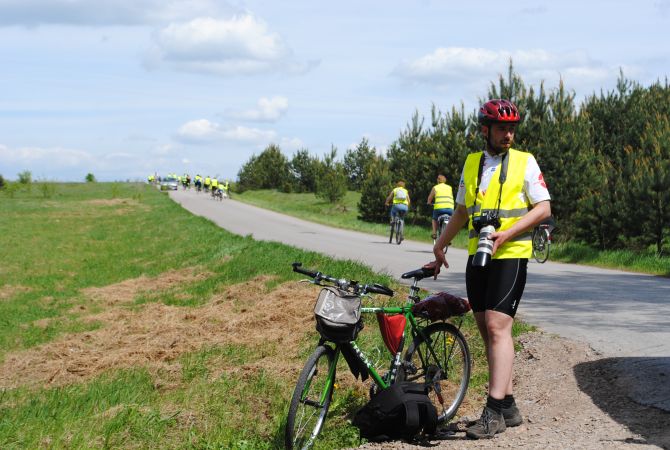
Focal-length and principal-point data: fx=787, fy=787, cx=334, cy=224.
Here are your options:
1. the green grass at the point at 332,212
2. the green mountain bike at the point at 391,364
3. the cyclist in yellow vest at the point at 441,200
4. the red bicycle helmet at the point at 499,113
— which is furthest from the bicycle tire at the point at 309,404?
the green grass at the point at 332,212

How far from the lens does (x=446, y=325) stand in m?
6.20

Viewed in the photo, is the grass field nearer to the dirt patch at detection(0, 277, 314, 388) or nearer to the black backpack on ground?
the dirt patch at detection(0, 277, 314, 388)

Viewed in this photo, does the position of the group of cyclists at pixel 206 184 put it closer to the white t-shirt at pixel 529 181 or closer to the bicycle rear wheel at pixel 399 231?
the bicycle rear wheel at pixel 399 231

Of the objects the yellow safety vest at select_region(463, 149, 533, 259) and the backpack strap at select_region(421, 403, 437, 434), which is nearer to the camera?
the yellow safety vest at select_region(463, 149, 533, 259)

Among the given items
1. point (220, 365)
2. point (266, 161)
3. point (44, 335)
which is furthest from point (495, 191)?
point (266, 161)

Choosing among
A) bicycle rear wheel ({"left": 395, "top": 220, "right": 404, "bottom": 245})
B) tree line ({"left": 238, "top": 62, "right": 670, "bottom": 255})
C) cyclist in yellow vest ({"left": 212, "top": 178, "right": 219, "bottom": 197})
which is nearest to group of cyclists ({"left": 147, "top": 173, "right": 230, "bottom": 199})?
cyclist in yellow vest ({"left": 212, "top": 178, "right": 219, "bottom": 197})

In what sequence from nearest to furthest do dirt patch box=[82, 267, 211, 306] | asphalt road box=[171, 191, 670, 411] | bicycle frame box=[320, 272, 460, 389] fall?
bicycle frame box=[320, 272, 460, 389], asphalt road box=[171, 191, 670, 411], dirt patch box=[82, 267, 211, 306]

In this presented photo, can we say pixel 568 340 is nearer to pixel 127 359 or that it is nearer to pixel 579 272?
pixel 127 359

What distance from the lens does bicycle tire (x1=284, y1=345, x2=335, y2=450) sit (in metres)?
5.14

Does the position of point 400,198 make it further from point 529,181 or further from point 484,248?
point 484,248

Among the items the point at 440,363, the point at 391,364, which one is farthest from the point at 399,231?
the point at 391,364

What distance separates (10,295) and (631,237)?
634 inches

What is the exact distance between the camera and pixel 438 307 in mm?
6004

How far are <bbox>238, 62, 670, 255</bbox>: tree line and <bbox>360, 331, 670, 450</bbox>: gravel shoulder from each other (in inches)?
571
